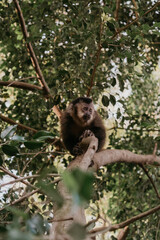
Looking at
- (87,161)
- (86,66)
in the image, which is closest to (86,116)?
(86,66)

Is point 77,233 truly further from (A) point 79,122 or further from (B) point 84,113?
(A) point 79,122

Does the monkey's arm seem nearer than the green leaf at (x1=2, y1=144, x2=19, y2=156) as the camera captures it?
No

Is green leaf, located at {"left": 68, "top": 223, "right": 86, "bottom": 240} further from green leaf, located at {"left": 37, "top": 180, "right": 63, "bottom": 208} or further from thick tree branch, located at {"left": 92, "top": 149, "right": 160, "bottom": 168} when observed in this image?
thick tree branch, located at {"left": 92, "top": 149, "right": 160, "bottom": 168}

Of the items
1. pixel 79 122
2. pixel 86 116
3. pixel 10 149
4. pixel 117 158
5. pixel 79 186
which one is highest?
pixel 79 186

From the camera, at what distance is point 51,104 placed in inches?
159

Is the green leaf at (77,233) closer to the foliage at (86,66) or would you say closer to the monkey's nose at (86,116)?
the foliage at (86,66)

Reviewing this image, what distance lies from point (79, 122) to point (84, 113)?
0.86 ft

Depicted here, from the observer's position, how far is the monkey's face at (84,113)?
190 inches

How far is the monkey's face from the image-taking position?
4.83m

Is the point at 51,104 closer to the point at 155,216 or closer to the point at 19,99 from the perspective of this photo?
the point at 19,99

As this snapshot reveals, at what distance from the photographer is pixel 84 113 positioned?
4.89 metres

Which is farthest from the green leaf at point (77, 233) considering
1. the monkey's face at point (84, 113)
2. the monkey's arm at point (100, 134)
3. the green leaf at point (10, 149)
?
the monkey's face at point (84, 113)

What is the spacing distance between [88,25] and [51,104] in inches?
46.1

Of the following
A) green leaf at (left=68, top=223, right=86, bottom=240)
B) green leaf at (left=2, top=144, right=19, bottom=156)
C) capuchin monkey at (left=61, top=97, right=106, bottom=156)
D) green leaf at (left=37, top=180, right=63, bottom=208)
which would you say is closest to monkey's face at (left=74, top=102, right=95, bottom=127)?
capuchin monkey at (left=61, top=97, right=106, bottom=156)
